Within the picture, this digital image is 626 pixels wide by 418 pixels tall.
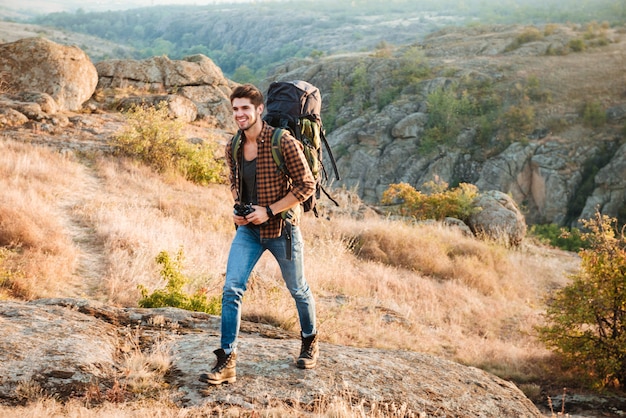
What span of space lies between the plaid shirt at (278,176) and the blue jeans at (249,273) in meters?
0.10

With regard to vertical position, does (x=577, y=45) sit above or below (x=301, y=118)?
above

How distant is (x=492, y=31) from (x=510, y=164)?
49578 mm

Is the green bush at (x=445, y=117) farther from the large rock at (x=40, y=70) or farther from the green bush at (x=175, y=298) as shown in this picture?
the green bush at (x=175, y=298)

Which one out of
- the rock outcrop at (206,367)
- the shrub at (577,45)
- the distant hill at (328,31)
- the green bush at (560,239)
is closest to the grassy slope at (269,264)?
the rock outcrop at (206,367)

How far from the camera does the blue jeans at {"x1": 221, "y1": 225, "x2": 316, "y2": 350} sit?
352cm

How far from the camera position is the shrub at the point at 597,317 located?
6.75m

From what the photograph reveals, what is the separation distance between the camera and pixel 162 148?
14461 millimetres

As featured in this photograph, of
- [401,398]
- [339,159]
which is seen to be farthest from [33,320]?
[339,159]

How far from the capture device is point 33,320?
3.97 m

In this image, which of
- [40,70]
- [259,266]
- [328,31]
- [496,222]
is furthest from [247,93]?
[328,31]

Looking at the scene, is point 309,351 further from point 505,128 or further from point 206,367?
point 505,128

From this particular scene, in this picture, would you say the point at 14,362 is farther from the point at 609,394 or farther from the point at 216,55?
the point at 216,55

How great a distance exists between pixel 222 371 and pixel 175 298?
2.58m

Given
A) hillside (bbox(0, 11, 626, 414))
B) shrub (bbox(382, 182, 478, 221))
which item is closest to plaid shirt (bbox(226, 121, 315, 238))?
hillside (bbox(0, 11, 626, 414))
